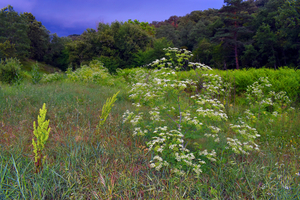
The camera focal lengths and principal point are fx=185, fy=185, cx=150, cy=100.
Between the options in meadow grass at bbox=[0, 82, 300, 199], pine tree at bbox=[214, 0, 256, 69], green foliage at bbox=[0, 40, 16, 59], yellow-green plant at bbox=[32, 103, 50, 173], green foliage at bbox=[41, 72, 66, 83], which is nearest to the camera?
meadow grass at bbox=[0, 82, 300, 199]

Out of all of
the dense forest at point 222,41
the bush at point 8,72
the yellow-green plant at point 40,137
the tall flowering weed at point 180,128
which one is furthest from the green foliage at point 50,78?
the yellow-green plant at point 40,137

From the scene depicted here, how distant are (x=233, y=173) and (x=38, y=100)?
5.28 meters

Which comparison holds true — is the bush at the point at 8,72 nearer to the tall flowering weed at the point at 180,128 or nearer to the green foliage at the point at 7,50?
the tall flowering weed at the point at 180,128

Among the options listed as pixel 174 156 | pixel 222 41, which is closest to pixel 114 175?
pixel 174 156

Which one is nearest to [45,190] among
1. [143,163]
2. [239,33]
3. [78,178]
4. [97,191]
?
[78,178]

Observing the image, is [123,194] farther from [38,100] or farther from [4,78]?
[4,78]

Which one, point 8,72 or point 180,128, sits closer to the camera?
point 180,128

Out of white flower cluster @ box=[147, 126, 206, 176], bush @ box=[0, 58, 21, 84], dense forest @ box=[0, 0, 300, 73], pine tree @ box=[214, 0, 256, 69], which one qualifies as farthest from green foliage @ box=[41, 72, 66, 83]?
pine tree @ box=[214, 0, 256, 69]

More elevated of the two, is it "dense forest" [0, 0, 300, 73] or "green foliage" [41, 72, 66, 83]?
"dense forest" [0, 0, 300, 73]

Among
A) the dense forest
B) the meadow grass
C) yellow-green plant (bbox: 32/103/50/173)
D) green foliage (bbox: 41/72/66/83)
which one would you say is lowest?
the meadow grass

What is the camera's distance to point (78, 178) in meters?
2.31

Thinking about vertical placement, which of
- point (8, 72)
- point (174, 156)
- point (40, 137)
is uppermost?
point (8, 72)

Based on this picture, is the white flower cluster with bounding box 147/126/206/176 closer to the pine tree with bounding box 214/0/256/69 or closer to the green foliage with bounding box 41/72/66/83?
the green foliage with bounding box 41/72/66/83

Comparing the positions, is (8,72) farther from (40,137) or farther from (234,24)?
(234,24)
